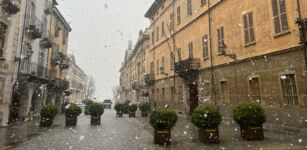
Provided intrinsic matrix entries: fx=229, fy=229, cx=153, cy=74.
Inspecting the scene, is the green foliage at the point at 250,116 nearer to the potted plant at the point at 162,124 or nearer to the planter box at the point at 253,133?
the planter box at the point at 253,133

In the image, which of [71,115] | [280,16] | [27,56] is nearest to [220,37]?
[280,16]

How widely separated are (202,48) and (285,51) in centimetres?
841

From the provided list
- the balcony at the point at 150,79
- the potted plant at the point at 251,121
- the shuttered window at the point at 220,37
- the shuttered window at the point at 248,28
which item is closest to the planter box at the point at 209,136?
the potted plant at the point at 251,121

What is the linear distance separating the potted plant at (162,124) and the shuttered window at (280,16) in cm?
758

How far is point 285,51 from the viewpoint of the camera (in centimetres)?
1182

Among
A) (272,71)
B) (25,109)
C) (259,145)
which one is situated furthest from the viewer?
(25,109)

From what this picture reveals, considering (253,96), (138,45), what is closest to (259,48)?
(253,96)

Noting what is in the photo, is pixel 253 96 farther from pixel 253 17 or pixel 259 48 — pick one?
pixel 253 17

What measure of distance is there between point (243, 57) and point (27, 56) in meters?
17.9

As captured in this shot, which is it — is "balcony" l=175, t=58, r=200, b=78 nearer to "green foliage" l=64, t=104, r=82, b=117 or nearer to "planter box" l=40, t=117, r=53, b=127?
"green foliage" l=64, t=104, r=82, b=117

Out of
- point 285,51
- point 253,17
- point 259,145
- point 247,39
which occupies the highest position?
point 253,17

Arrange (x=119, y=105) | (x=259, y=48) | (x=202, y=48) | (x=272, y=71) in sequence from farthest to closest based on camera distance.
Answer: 1. (x=119, y=105)
2. (x=202, y=48)
3. (x=259, y=48)
4. (x=272, y=71)

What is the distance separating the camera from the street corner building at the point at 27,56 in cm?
1623

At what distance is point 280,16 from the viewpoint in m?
12.2
